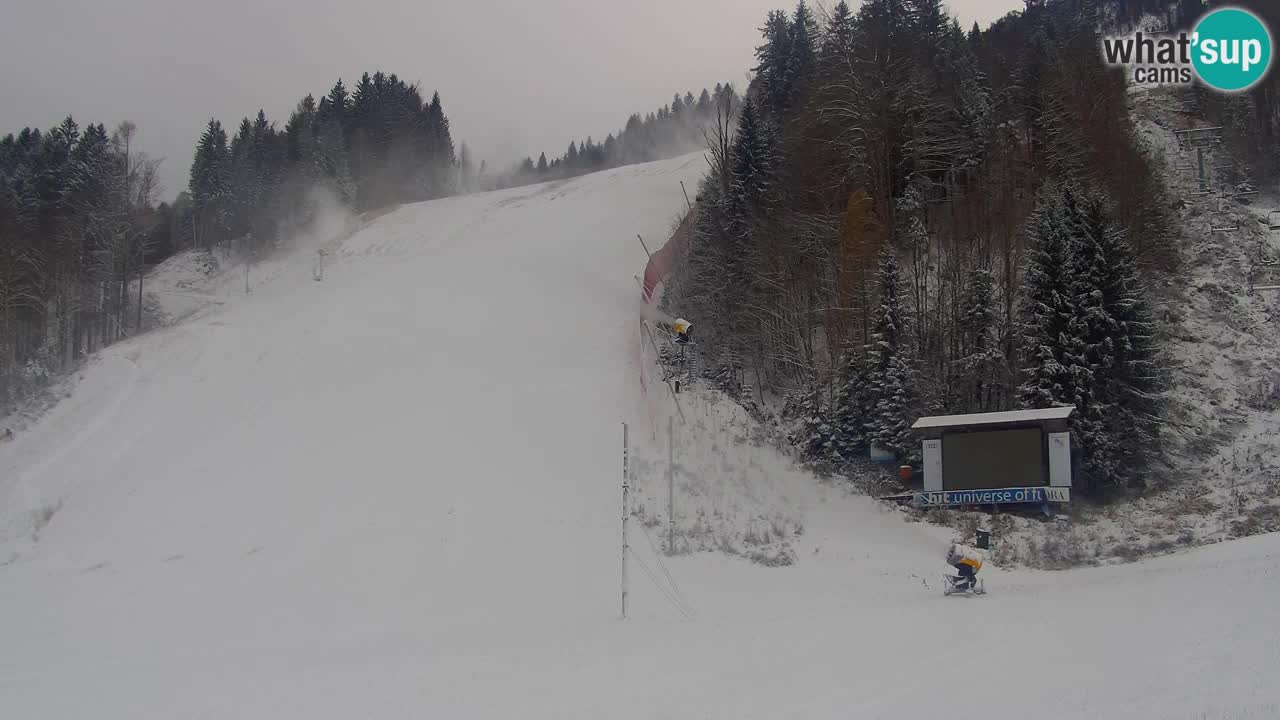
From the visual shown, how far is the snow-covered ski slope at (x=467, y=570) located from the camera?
9.73 m

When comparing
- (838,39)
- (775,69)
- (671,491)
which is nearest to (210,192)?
(775,69)

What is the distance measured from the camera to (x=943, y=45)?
137 feet

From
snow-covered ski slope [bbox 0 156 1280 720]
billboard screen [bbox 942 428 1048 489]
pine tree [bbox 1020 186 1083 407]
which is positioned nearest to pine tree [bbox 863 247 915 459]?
billboard screen [bbox 942 428 1048 489]

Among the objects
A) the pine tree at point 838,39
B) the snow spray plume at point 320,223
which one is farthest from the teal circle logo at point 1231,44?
the snow spray plume at point 320,223

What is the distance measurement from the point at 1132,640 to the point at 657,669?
5955mm

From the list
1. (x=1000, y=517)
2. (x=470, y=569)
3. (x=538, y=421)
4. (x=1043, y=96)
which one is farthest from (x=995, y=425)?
(x=1043, y=96)

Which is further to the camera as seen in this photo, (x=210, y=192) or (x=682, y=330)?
(x=210, y=192)

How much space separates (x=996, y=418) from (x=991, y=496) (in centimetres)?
241

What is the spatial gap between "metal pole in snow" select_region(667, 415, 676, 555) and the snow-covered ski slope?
2.28 ft

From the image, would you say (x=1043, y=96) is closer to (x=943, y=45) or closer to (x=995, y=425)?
(x=943, y=45)

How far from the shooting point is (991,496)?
24422 mm

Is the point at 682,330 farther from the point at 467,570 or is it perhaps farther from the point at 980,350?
the point at 467,570

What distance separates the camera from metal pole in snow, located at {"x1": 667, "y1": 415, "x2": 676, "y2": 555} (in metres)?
22.2

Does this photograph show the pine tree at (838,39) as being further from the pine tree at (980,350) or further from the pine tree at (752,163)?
the pine tree at (980,350)
